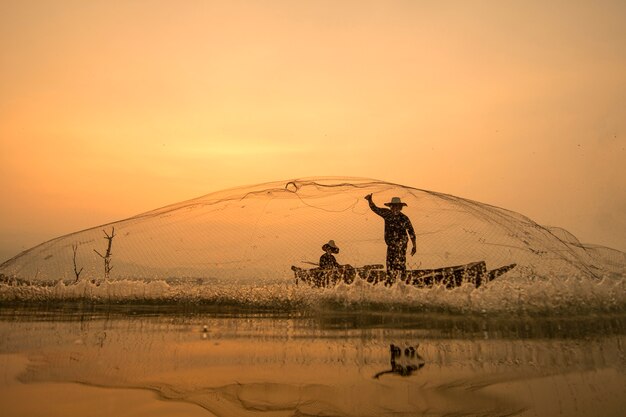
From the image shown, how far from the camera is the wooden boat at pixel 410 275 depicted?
991 centimetres

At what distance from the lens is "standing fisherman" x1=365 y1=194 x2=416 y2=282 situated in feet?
33.5

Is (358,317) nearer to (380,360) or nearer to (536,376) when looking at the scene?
(380,360)

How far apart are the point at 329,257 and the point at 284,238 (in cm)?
121

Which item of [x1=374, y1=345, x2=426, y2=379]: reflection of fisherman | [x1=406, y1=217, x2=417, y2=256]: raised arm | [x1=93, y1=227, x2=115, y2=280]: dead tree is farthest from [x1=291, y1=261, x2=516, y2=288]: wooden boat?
[x1=374, y1=345, x2=426, y2=379]: reflection of fisherman

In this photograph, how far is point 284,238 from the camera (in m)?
9.85

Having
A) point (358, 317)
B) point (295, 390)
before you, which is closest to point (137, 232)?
point (358, 317)

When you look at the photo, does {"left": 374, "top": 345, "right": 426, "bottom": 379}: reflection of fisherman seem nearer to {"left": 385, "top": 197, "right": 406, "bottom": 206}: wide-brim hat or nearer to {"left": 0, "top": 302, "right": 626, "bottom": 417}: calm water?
{"left": 0, "top": 302, "right": 626, "bottom": 417}: calm water

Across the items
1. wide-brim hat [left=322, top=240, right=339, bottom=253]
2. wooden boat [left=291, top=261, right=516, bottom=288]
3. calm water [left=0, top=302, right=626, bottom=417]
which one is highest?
wide-brim hat [left=322, top=240, right=339, bottom=253]

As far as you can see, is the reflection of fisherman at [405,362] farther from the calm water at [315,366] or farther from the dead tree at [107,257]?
the dead tree at [107,257]

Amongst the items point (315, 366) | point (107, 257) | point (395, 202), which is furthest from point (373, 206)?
point (315, 366)

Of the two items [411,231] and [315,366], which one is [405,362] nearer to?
[315,366]

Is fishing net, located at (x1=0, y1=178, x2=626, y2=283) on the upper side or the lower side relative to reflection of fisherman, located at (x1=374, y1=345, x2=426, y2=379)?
upper

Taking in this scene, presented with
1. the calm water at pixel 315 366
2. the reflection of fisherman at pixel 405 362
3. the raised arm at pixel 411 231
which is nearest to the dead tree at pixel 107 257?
the calm water at pixel 315 366

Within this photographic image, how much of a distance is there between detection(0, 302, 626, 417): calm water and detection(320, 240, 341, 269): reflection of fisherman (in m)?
2.30
